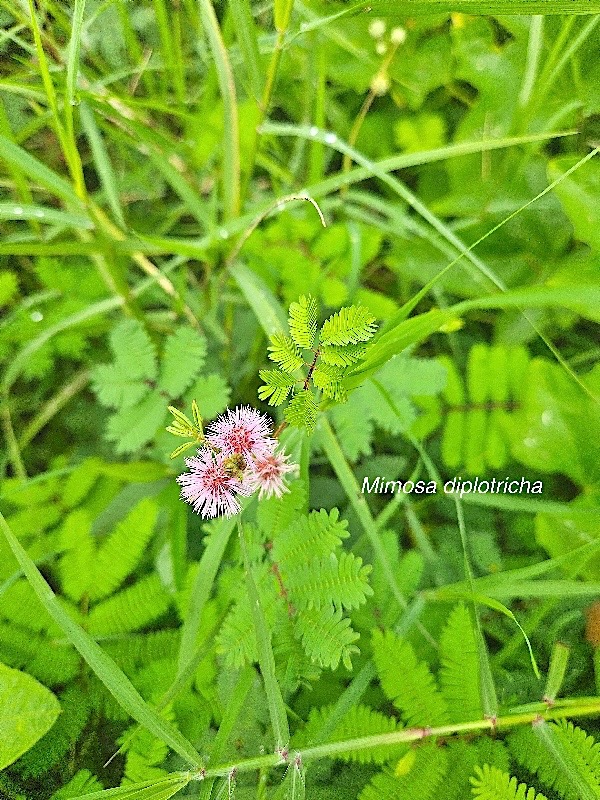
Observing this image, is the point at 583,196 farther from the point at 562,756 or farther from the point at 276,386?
the point at 562,756

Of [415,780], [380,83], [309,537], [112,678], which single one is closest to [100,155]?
[380,83]

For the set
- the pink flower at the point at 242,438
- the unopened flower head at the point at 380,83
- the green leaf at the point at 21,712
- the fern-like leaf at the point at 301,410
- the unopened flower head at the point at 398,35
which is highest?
the unopened flower head at the point at 398,35

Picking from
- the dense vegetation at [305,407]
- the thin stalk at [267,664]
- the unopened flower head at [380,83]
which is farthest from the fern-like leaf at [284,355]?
the unopened flower head at [380,83]

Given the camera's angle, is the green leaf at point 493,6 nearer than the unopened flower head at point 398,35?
Yes

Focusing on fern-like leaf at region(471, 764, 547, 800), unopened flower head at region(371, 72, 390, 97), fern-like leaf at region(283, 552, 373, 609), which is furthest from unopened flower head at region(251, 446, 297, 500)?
unopened flower head at region(371, 72, 390, 97)

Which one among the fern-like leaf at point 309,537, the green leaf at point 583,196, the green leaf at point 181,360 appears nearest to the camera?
the fern-like leaf at point 309,537

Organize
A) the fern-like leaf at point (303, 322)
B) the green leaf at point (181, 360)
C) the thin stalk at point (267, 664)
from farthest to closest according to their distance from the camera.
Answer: the green leaf at point (181, 360), the thin stalk at point (267, 664), the fern-like leaf at point (303, 322)

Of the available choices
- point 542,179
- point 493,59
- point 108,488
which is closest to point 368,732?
point 108,488

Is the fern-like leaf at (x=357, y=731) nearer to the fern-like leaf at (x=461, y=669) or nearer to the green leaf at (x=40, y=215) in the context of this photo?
the fern-like leaf at (x=461, y=669)

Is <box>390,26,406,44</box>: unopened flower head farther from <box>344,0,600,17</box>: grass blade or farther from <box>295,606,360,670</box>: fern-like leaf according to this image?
<box>295,606,360,670</box>: fern-like leaf
